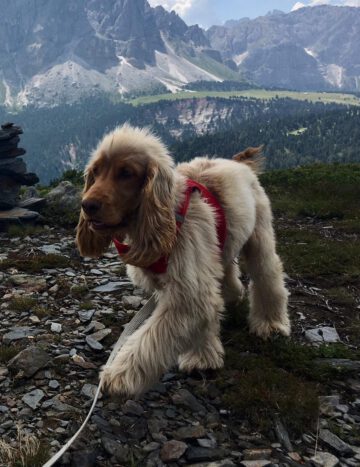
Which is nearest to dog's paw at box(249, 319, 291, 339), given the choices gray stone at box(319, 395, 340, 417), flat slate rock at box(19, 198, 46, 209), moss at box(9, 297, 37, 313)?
gray stone at box(319, 395, 340, 417)

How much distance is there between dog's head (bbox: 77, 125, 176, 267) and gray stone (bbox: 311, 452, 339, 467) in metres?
2.42

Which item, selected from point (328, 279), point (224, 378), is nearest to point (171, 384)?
point (224, 378)

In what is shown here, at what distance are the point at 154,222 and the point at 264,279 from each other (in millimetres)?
2980

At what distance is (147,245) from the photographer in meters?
4.53

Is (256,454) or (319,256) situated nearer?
(256,454)

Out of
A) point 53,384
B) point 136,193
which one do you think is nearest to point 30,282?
point 53,384

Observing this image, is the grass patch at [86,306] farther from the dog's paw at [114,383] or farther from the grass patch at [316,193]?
the grass patch at [316,193]

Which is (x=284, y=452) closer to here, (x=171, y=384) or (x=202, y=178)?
(x=171, y=384)

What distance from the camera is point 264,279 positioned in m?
6.93

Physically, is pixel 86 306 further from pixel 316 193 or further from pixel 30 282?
pixel 316 193

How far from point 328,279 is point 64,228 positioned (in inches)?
283

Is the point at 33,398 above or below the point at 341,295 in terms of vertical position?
above

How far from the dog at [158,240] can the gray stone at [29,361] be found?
106 centimetres

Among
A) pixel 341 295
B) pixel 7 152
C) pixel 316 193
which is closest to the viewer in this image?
pixel 341 295
